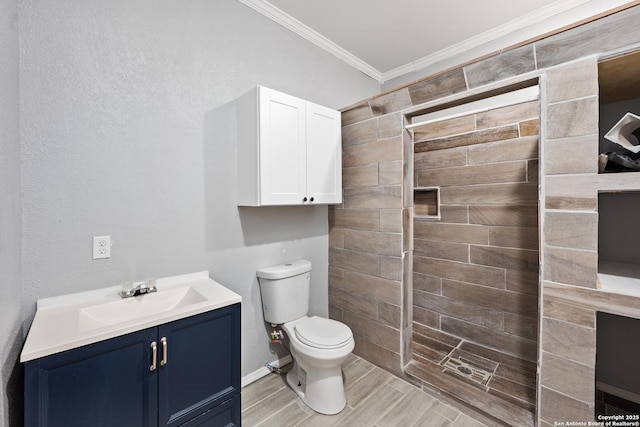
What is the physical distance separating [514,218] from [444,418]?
1578 mm

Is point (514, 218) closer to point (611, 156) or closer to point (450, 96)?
point (611, 156)

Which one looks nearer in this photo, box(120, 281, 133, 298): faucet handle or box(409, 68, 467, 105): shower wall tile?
box(120, 281, 133, 298): faucet handle

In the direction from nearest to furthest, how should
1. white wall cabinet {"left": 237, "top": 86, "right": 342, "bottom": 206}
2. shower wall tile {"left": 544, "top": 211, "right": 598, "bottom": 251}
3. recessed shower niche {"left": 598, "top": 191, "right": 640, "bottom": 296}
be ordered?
shower wall tile {"left": 544, "top": 211, "right": 598, "bottom": 251} → recessed shower niche {"left": 598, "top": 191, "right": 640, "bottom": 296} → white wall cabinet {"left": 237, "top": 86, "right": 342, "bottom": 206}

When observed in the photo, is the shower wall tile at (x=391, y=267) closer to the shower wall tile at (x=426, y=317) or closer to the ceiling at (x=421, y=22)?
the shower wall tile at (x=426, y=317)

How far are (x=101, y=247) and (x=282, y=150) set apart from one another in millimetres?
1165

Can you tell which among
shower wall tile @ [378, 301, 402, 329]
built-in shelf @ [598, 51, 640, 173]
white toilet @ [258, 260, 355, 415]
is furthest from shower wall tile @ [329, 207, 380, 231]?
built-in shelf @ [598, 51, 640, 173]

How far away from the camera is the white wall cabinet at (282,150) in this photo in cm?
176

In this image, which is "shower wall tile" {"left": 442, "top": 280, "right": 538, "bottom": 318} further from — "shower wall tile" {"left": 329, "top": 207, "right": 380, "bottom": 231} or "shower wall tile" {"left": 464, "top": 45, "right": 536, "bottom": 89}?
"shower wall tile" {"left": 464, "top": 45, "right": 536, "bottom": 89}

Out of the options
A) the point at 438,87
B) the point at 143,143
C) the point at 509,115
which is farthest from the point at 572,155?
the point at 143,143

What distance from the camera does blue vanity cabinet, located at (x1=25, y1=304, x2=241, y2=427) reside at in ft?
3.17

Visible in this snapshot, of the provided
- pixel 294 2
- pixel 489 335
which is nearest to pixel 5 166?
pixel 294 2

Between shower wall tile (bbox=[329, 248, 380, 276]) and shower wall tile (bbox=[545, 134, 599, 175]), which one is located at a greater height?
shower wall tile (bbox=[545, 134, 599, 175])

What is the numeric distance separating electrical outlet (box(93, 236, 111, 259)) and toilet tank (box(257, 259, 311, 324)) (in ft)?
3.02

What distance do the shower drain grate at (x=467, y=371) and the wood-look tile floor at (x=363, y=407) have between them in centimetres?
33
